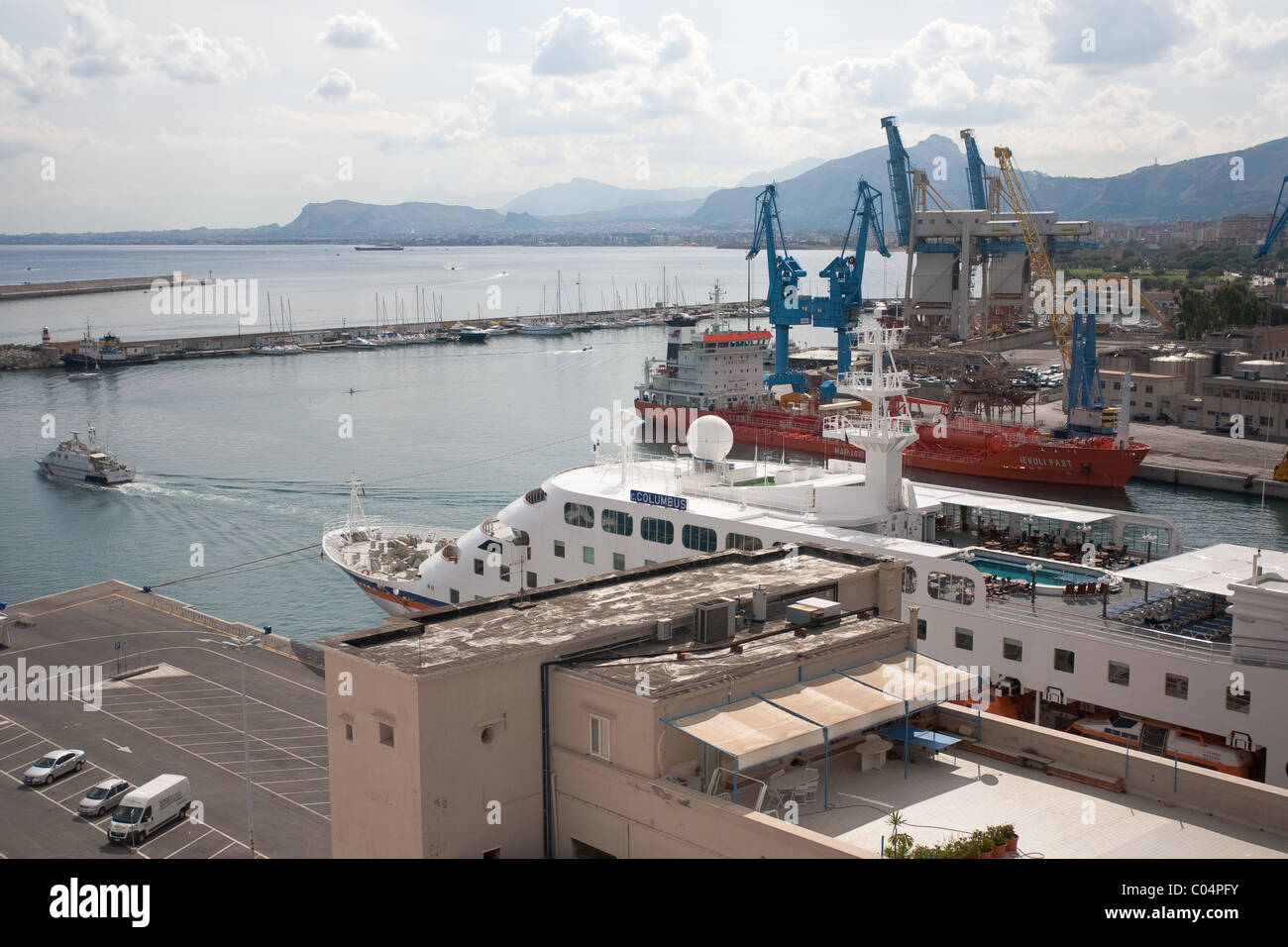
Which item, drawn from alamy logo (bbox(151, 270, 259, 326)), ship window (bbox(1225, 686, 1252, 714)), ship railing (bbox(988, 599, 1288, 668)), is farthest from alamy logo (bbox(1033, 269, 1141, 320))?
alamy logo (bbox(151, 270, 259, 326))

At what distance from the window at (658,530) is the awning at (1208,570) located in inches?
336

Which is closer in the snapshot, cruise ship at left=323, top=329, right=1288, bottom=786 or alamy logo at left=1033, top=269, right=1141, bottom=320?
cruise ship at left=323, top=329, right=1288, bottom=786

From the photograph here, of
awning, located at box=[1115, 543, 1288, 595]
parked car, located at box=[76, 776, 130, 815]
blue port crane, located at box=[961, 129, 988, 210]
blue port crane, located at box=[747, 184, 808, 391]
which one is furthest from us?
blue port crane, located at box=[961, 129, 988, 210]

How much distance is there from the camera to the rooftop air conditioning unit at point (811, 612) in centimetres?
1268

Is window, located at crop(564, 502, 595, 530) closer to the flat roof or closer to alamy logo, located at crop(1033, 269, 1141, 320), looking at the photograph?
the flat roof

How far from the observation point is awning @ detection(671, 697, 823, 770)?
1007 cm

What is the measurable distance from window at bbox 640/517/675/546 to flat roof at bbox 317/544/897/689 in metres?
7.66

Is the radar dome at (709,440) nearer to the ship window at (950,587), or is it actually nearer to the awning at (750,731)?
the ship window at (950,587)

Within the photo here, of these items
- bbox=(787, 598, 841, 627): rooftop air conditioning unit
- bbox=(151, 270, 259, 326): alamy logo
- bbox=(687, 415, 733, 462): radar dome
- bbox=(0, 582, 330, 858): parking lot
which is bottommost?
bbox=(0, 582, 330, 858): parking lot

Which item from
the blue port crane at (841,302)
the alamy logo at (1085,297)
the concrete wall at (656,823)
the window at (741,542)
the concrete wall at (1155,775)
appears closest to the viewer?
the concrete wall at (656,823)

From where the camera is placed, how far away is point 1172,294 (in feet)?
408

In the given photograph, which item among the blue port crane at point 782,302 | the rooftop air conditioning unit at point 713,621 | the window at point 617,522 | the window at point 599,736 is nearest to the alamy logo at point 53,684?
the window at point 617,522

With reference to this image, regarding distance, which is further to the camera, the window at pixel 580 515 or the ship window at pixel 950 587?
the window at pixel 580 515
